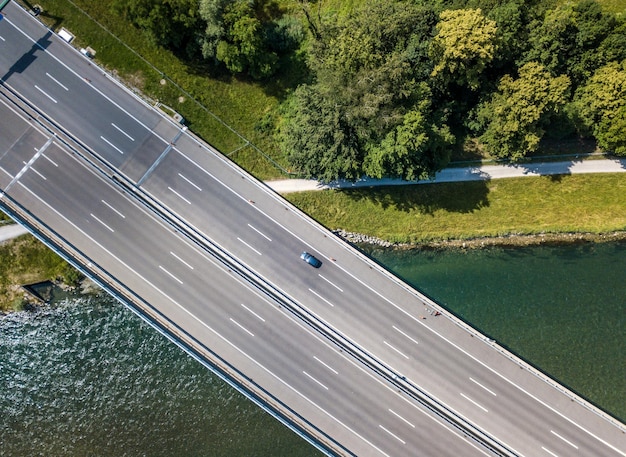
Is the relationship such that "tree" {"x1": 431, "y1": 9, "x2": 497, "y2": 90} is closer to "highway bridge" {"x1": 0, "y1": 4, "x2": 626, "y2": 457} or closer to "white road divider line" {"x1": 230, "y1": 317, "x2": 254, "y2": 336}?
"highway bridge" {"x1": 0, "y1": 4, "x2": 626, "y2": 457}

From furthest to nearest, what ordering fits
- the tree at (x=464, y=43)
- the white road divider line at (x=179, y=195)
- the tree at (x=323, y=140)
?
the white road divider line at (x=179, y=195) < the tree at (x=323, y=140) < the tree at (x=464, y=43)

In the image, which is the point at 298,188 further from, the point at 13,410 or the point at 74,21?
the point at 13,410

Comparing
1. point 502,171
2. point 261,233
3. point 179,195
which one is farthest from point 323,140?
point 502,171

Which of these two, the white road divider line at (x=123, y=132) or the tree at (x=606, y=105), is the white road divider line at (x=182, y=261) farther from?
the tree at (x=606, y=105)

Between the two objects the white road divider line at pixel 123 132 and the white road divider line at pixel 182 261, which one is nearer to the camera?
the white road divider line at pixel 182 261

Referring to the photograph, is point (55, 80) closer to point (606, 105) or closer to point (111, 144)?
point (111, 144)

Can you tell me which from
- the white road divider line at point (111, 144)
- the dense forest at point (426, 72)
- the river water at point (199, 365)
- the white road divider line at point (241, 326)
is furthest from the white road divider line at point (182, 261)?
the dense forest at point (426, 72)
